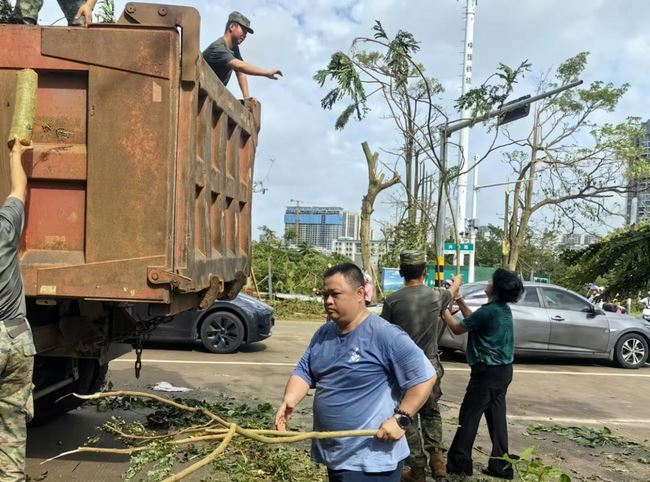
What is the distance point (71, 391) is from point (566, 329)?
836 centimetres

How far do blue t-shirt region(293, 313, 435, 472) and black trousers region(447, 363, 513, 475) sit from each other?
2.26 metres

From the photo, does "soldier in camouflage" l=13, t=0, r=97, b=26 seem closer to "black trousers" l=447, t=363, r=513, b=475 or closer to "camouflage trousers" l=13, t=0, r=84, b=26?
"camouflage trousers" l=13, t=0, r=84, b=26

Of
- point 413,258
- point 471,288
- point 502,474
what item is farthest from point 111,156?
point 471,288

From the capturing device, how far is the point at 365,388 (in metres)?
2.81

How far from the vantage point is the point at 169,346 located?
10.8m

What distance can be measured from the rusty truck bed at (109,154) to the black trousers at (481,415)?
2.68 metres

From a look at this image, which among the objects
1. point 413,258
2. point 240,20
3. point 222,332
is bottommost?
point 222,332

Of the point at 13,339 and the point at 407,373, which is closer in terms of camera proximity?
the point at 407,373

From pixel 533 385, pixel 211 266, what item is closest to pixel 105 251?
pixel 211 266

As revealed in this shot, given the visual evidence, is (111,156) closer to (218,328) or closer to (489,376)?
(489,376)

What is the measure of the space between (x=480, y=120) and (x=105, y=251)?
9.54 meters

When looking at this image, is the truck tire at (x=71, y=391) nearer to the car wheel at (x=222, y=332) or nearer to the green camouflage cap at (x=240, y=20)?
the green camouflage cap at (x=240, y=20)

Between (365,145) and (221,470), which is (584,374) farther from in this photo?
(365,145)

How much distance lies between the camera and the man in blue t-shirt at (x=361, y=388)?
2.70 meters
